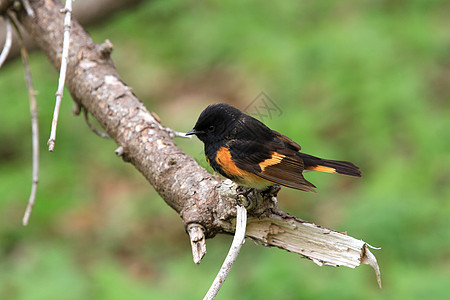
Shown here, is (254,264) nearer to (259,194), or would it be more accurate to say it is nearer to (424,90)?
(259,194)

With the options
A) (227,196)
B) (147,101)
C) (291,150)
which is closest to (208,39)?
(147,101)

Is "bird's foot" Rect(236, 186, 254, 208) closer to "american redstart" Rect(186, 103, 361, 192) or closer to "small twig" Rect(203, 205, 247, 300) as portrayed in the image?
"small twig" Rect(203, 205, 247, 300)

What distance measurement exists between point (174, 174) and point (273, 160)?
470 mm

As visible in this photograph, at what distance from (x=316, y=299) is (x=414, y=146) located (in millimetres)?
2215

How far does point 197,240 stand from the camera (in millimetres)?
2025

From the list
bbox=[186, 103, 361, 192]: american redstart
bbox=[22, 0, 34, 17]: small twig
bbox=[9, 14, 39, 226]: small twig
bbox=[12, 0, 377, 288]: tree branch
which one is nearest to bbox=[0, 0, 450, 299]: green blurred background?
bbox=[186, 103, 361, 192]: american redstart

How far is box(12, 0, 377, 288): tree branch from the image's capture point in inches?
82.9

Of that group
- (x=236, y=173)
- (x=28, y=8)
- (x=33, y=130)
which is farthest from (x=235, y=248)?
(x=28, y=8)

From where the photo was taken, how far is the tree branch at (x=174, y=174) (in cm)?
211

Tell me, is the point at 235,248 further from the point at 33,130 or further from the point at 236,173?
the point at 33,130

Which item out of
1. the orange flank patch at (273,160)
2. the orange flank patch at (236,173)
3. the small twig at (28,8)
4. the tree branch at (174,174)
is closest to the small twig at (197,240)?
the tree branch at (174,174)

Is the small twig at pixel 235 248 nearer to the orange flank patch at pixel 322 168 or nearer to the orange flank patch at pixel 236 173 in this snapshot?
the orange flank patch at pixel 236 173

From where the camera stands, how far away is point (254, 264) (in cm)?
448

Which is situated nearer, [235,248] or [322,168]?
[235,248]
